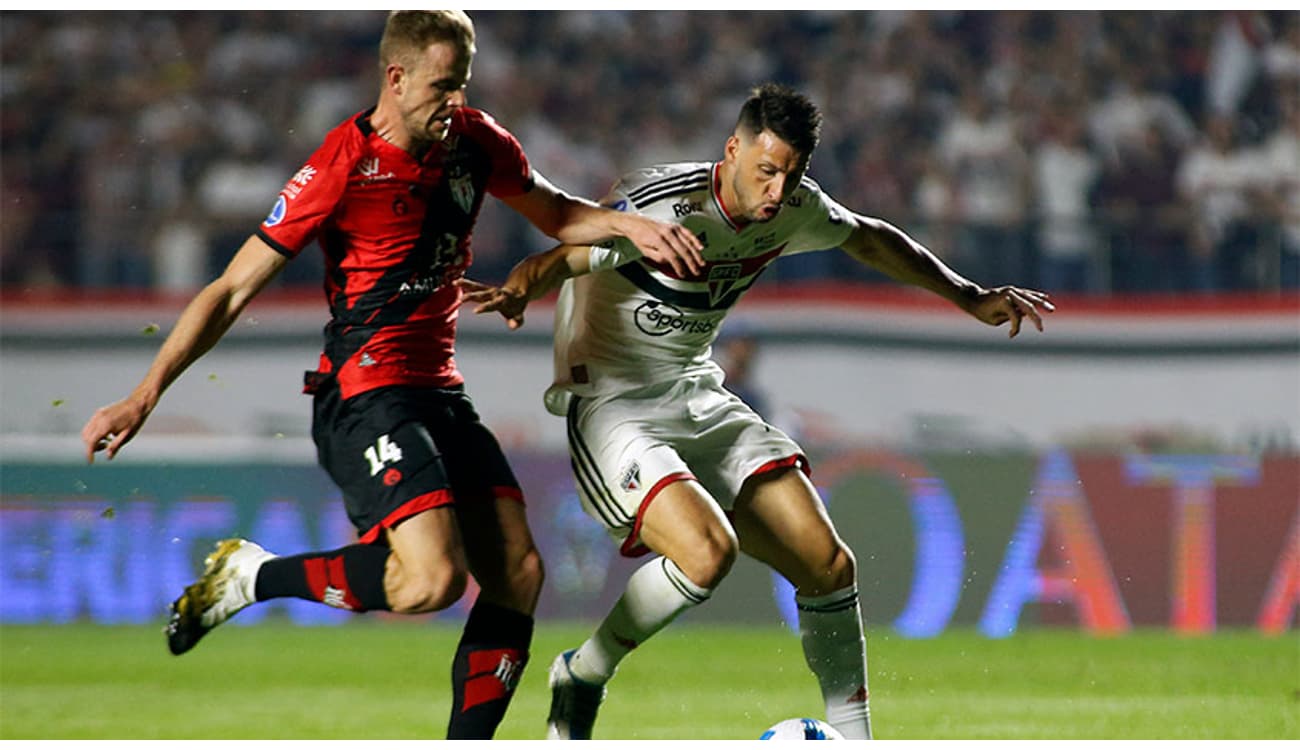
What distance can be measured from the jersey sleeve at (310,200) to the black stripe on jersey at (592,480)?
3.79ft

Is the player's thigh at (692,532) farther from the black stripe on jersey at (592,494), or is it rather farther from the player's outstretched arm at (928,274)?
the player's outstretched arm at (928,274)

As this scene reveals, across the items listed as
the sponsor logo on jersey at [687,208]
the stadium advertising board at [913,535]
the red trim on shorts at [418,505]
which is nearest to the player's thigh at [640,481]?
the sponsor logo on jersey at [687,208]

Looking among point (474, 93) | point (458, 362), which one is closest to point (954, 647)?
point (458, 362)

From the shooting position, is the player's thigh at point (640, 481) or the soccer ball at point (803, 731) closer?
the soccer ball at point (803, 731)

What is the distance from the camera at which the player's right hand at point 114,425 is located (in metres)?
4.43

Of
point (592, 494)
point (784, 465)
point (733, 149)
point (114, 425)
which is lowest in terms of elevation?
point (592, 494)

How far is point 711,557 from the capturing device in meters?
5.08

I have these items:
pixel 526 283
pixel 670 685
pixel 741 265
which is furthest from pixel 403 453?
pixel 670 685

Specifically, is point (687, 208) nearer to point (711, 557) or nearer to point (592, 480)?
point (592, 480)

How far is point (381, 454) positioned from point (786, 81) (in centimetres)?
908

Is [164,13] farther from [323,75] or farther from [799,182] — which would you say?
[799,182]

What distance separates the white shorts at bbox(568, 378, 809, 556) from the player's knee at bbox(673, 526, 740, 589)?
258 mm

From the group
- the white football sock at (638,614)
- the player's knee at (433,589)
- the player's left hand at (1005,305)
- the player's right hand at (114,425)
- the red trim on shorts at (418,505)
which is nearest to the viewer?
the player's right hand at (114,425)

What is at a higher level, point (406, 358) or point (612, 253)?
point (612, 253)
